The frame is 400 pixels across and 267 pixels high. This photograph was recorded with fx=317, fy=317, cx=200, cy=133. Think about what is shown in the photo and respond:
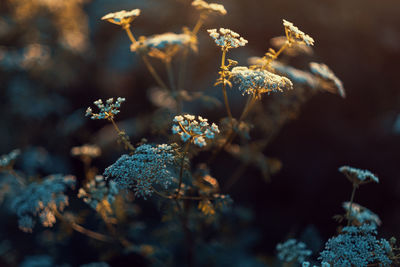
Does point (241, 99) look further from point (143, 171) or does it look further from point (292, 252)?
point (143, 171)

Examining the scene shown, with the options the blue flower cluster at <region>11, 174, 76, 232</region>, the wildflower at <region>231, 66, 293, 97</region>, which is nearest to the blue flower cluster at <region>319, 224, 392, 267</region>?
the wildflower at <region>231, 66, 293, 97</region>

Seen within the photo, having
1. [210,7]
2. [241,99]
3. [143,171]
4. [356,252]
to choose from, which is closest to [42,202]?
[143,171]

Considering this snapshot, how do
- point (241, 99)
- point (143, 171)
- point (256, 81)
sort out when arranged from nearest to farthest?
point (143, 171) < point (256, 81) < point (241, 99)

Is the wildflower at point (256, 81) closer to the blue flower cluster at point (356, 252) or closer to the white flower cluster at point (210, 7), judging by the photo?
the white flower cluster at point (210, 7)

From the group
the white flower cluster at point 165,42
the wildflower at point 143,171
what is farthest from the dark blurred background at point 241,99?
the wildflower at point 143,171

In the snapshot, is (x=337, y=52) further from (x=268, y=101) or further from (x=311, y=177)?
(x=311, y=177)

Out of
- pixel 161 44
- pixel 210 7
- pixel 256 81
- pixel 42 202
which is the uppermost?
pixel 210 7

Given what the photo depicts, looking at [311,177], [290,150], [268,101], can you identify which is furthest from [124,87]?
[311,177]

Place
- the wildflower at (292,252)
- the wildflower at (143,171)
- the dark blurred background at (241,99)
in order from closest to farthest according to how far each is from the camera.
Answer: the wildflower at (143,171)
the wildflower at (292,252)
the dark blurred background at (241,99)
